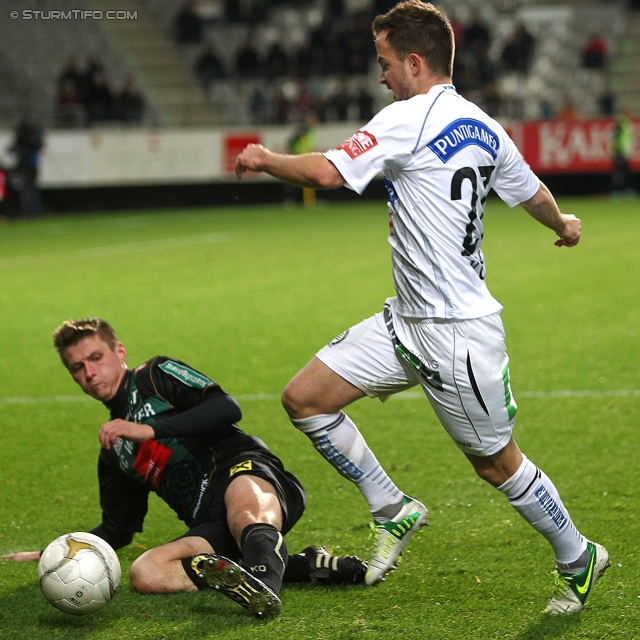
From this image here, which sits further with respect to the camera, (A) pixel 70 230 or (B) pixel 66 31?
(B) pixel 66 31

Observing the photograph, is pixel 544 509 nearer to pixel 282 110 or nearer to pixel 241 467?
pixel 241 467

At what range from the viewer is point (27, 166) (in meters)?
20.8

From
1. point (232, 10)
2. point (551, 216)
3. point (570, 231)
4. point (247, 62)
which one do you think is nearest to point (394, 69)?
point (551, 216)

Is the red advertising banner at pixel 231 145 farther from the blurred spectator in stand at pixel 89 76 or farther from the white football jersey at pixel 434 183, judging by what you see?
the white football jersey at pixel 434 183

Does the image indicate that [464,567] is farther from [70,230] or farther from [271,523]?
[70,230]

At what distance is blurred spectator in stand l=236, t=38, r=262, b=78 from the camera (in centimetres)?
2511

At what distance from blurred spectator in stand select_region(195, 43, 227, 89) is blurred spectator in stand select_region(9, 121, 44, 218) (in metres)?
5.59

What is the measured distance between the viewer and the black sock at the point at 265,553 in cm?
338

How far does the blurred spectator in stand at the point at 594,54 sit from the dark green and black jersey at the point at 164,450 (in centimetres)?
2340

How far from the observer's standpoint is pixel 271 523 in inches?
144

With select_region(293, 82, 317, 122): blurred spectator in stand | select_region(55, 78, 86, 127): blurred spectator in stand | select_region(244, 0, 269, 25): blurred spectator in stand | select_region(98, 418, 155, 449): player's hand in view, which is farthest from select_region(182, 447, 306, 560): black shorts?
select_region(244, 0, 269, 25): blurred spectator in stand

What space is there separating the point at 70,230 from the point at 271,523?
15874mm

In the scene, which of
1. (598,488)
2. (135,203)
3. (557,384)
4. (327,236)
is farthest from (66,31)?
(598,488)

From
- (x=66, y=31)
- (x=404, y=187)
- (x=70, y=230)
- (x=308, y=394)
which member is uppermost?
(x=66, y=31)
